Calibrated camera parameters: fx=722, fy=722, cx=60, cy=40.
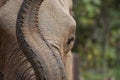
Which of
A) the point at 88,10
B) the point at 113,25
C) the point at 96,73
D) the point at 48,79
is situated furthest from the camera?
the point at 96,73

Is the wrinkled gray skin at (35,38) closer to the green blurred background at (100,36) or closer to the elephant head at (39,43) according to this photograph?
the elephant head at (39,43)

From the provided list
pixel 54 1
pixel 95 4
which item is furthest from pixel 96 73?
pixel 54 1

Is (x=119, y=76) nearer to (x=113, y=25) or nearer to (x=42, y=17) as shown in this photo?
(x=113, y=25)

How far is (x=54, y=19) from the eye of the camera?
395cm

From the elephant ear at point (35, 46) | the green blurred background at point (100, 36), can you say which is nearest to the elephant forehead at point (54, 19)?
the elephant ear at point (35, 46)

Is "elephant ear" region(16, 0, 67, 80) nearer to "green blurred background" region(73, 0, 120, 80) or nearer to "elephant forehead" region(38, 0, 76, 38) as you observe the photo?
"elephant forehead" region(38, 0, 76, 38)

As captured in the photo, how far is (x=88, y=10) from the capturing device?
9188 millimetres

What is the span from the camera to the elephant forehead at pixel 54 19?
12.7 feet

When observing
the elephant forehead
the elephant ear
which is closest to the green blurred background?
the elephant forehead

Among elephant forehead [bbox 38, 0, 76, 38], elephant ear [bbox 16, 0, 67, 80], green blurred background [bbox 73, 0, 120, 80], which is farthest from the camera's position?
green blurred background [bbox 73, 0, 120, 80]

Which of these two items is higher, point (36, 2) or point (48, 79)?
point (36, 2)

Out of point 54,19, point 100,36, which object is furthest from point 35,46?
point 100,36

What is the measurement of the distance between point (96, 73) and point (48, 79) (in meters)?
11.5

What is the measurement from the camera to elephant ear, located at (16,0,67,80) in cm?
351
